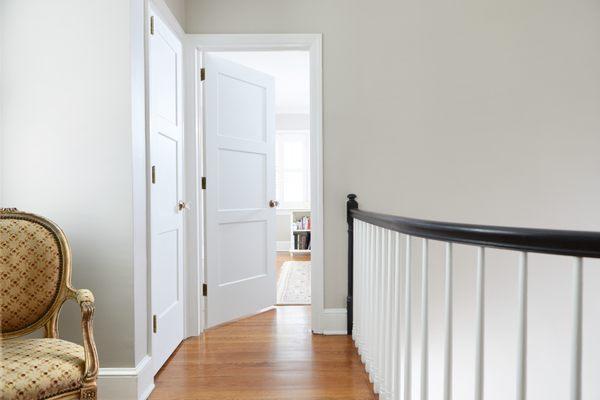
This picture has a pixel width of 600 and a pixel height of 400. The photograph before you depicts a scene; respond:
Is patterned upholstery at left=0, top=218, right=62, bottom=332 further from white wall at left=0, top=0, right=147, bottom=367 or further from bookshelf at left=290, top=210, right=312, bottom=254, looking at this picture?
bookshelf at left=290, top=210, right=312, bottom=254

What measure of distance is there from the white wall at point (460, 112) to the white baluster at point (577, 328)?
1976 mm

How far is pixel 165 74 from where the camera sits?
2.31 metres

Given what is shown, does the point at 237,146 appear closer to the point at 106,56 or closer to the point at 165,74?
the point at 165,74

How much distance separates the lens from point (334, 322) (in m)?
2.74

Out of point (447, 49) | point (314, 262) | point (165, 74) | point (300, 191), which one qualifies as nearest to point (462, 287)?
point (314, 262)

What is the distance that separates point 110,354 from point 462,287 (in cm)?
228

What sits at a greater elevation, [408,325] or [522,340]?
[522,340]

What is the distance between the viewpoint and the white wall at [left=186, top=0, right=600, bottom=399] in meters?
2.72

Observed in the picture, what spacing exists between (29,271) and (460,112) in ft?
8.86

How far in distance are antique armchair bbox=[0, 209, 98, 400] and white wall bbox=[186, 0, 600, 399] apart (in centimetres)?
169

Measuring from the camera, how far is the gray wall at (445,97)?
107 inches

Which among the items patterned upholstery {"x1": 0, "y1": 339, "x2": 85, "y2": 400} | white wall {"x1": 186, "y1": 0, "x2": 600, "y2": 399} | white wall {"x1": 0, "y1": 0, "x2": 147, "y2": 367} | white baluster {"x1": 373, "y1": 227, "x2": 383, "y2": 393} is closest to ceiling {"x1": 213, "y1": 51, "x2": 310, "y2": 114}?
white wall {"x1": 186, "y1": 0, "x2": 600, "y2": 399}

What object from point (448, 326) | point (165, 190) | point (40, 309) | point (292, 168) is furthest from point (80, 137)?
point (292, 168)

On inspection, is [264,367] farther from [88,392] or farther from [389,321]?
[88,392]
